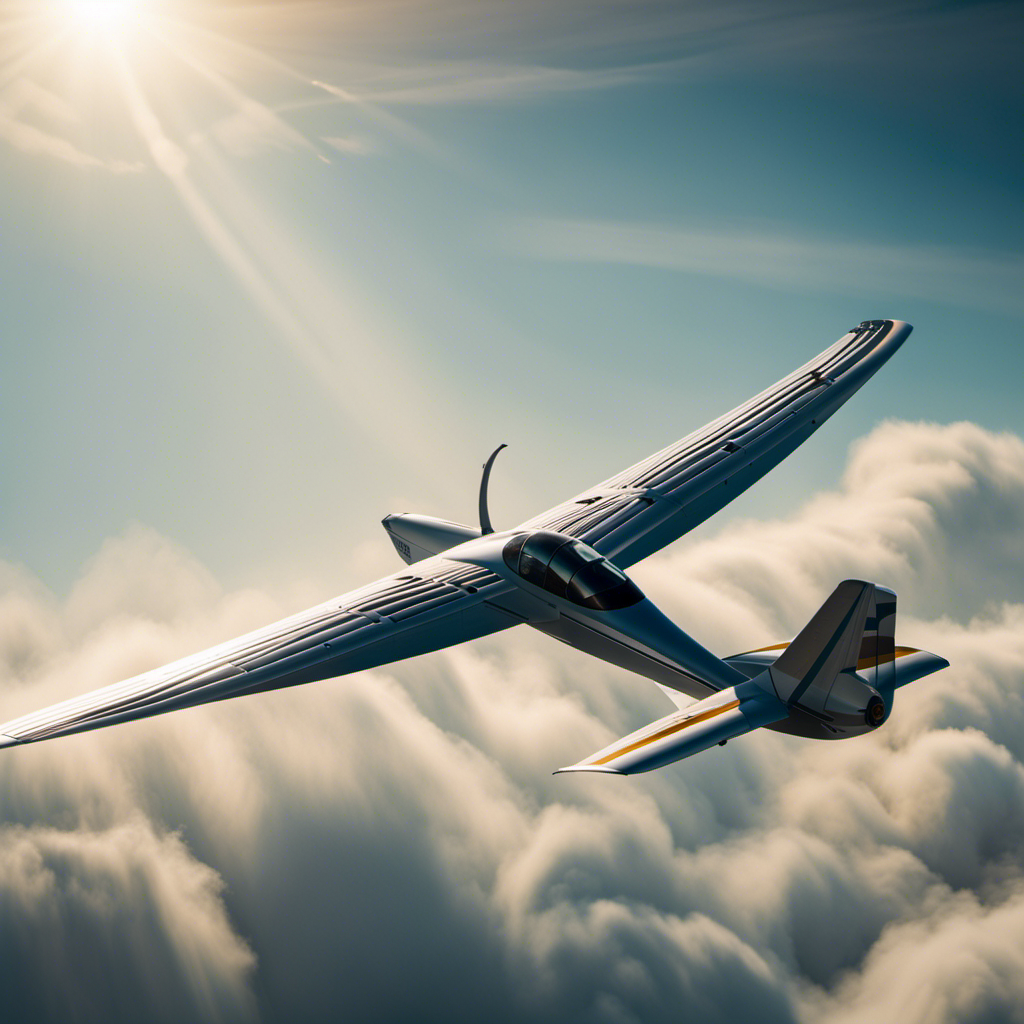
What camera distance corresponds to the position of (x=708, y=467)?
74.8 feet

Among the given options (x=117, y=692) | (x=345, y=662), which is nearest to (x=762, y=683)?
(x=345, y=662)

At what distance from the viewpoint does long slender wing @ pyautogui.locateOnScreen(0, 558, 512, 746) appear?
14.9m

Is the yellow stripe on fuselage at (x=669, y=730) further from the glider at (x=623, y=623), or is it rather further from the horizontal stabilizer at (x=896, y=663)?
the horizontal stabilizer at (x=896, y=663)

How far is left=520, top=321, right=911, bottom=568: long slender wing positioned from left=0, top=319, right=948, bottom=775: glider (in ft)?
0.17

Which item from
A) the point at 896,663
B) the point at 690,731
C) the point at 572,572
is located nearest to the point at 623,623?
the point at 572,572

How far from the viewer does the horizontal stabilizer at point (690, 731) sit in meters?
11.9

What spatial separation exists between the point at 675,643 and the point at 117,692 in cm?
1072

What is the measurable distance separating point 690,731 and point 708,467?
11.4 m

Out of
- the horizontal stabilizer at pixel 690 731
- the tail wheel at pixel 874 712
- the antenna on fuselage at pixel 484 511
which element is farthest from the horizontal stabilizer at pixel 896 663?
the antenna on fuselage at pixel 484 511

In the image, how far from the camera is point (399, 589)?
1917 centimetres

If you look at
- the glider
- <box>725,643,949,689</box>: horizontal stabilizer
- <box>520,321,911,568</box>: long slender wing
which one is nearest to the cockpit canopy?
the glider

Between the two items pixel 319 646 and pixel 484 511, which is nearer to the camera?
pixel 319 646

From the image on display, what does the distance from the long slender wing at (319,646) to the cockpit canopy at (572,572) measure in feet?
3.01

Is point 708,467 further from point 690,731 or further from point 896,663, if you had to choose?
point 690,731
